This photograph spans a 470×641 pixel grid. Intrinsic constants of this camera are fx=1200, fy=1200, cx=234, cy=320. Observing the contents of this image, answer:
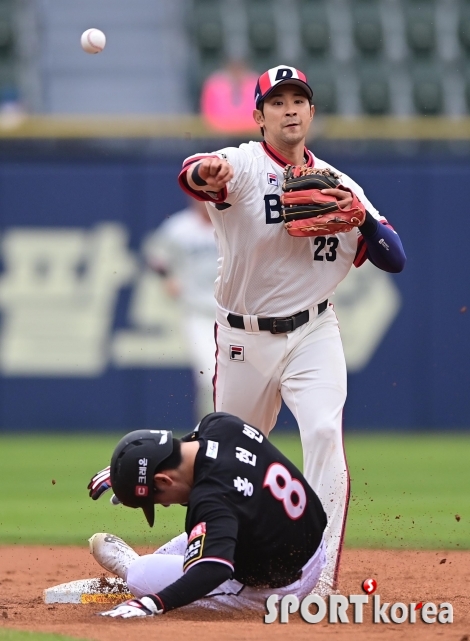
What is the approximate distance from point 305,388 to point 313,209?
727 mm

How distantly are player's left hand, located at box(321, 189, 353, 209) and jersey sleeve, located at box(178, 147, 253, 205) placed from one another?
1.11 feet

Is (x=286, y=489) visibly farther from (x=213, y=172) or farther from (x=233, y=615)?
(x=213, y=172)

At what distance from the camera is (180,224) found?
9.57m

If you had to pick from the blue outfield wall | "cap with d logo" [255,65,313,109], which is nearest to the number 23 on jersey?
"cap with d logo" [255,65,313,109]

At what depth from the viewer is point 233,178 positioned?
484 cm

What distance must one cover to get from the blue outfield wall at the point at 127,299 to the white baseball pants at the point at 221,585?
590 centimetres

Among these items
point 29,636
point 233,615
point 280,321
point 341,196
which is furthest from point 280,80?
point 29,636

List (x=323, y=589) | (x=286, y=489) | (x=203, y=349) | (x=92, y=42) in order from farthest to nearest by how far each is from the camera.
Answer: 1. (x=203, y=349)
2. (x=92, y=42)
3. (x=323, y=589)
4. (x=286, y=489)

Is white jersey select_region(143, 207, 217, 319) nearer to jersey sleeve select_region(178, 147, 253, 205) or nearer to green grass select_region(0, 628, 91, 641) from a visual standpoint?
jersey sleeve select_region(178, 147, 253, 205)

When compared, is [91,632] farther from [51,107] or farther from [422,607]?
[51,107]

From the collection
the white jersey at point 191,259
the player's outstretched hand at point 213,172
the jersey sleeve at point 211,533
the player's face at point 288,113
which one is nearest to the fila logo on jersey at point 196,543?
the jersey sleeve at point 211,533

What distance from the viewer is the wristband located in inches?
182

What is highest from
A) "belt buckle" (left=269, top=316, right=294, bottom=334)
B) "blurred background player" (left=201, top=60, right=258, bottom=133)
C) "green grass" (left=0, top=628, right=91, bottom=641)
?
"blurred background player" (left=201, top=60, right=258, bottom=133)

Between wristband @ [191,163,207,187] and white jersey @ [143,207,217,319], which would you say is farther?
white jersey @ [143,207,217,319]
